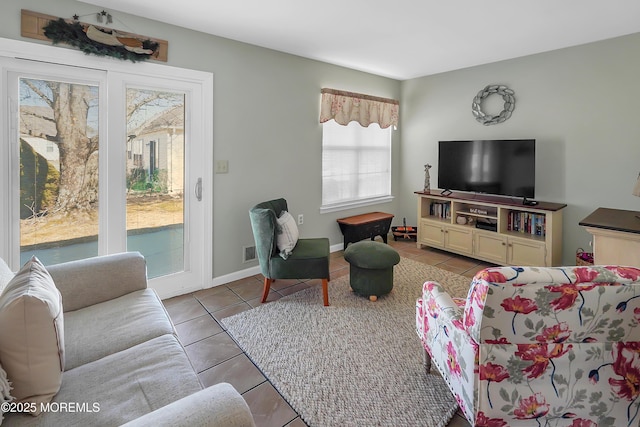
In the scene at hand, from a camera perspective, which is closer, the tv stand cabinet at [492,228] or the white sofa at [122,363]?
the white sofa at [122,363]

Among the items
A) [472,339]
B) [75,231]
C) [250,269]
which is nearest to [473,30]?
[472,339]

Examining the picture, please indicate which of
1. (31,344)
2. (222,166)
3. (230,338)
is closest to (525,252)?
(230,338)

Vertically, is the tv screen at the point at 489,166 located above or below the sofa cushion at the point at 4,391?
above

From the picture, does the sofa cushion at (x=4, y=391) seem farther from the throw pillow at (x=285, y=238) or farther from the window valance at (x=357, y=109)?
the window valance at (x=357, y=109)

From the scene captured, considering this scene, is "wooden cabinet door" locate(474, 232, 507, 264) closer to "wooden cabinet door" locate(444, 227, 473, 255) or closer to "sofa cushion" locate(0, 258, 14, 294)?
"wooden cabinet door" locate(444, 227, 473, 255)

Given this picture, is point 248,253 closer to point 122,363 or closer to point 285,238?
point 285,238

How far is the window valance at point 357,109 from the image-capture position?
420cm

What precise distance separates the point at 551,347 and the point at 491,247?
290cm

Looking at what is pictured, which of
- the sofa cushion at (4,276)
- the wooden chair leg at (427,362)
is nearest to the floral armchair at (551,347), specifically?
the wooden chair leg at (427,362)

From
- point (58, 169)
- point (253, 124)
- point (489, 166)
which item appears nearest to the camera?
point (58, 169)

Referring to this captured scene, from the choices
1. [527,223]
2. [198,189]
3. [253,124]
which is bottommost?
[527,223]

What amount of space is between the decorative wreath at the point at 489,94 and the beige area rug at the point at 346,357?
2.26 meters

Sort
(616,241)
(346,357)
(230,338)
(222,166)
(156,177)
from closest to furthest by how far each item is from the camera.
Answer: (346,357) → (616,241) → (230,338) → (156,177) → (222,166)

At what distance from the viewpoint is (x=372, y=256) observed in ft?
9.86
